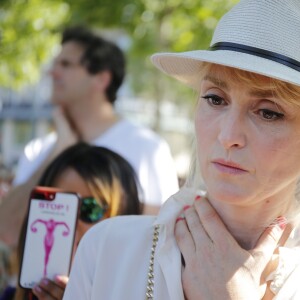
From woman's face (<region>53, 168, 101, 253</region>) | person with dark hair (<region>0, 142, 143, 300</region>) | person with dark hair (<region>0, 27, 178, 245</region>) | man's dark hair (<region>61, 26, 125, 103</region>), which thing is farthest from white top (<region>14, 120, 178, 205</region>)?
woman's face (<region>53, 168, 101, 253</region>)

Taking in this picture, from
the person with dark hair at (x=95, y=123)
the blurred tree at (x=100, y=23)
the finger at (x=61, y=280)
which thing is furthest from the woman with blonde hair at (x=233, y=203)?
the blurred tree at (x=100, y=23)

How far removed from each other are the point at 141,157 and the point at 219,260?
2131mm

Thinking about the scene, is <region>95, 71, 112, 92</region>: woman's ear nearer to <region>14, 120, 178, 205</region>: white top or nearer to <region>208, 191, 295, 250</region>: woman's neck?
<region>14, 120, 178, 205</region>: white top

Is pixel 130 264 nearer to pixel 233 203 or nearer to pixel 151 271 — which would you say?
pixel 151 271

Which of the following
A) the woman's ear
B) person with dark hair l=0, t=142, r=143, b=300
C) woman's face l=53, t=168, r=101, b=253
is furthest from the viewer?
the woman's ear

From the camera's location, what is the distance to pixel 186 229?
1.76m

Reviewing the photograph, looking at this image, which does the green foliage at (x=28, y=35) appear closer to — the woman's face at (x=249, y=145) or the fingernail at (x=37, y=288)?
the fingernail at (x=37, y=288)

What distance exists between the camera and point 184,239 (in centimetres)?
174

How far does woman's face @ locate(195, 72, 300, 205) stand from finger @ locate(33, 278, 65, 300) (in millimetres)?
571

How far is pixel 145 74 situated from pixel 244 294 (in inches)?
1054

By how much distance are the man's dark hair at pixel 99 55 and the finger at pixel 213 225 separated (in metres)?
2.91

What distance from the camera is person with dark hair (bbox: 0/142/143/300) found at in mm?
2295

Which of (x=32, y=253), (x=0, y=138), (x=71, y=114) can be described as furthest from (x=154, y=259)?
(x=0, y=138)

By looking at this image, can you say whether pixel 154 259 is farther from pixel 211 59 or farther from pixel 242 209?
pixel 211 59
